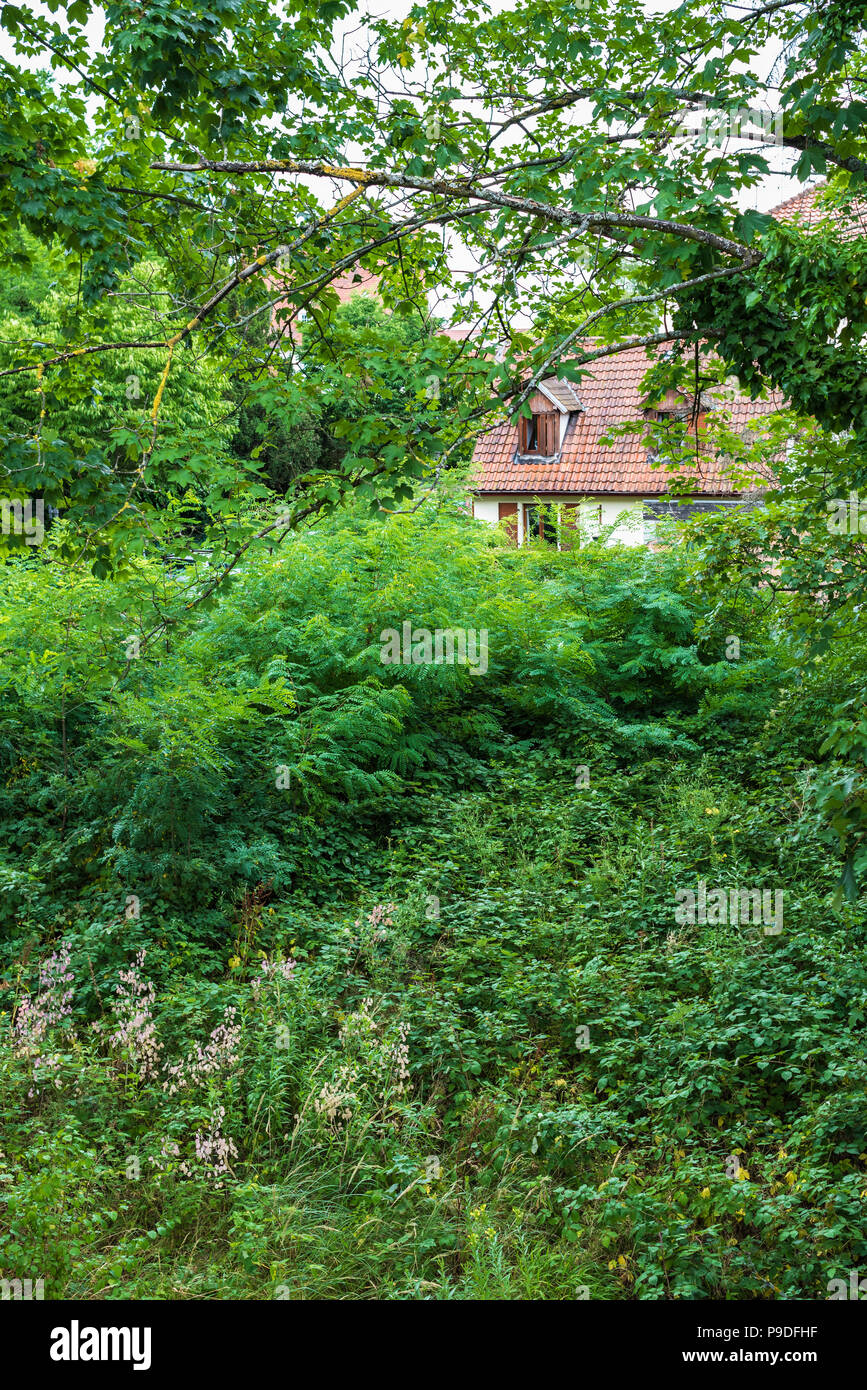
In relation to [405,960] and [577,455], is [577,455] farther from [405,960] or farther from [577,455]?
[405,960]

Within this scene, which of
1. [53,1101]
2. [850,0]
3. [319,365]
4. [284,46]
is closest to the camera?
[850,0]

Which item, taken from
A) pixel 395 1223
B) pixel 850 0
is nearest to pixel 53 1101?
pixel 395 1223

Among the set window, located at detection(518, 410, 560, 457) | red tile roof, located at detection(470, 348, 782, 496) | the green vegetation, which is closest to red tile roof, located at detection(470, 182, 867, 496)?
red tile roof, located at detection(470, 348, 782, 496)

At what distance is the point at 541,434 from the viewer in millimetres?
27219

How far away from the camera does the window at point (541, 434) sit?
87.6ft

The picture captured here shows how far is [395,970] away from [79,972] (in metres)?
2.02

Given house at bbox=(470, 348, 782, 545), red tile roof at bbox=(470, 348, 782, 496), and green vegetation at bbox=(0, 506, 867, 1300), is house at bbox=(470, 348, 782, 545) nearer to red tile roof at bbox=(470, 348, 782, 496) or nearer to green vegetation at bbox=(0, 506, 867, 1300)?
red tile roof at bbox=(470, 348, 782, 496)

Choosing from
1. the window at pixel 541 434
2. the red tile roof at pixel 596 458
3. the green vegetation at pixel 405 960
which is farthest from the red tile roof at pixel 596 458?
the green vegetation at pixel 405 960

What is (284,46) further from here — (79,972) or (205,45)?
(79,972)

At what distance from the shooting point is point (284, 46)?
7.51 meters

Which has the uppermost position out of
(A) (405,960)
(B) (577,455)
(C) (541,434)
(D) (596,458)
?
(C) (541,434)

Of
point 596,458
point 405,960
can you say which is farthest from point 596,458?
point 405,960

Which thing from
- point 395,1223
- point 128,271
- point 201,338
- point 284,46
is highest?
point 284,46

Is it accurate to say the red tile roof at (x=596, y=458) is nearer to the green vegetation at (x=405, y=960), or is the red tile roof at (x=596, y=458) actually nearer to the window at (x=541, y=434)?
the window at (x=541, y=434)
